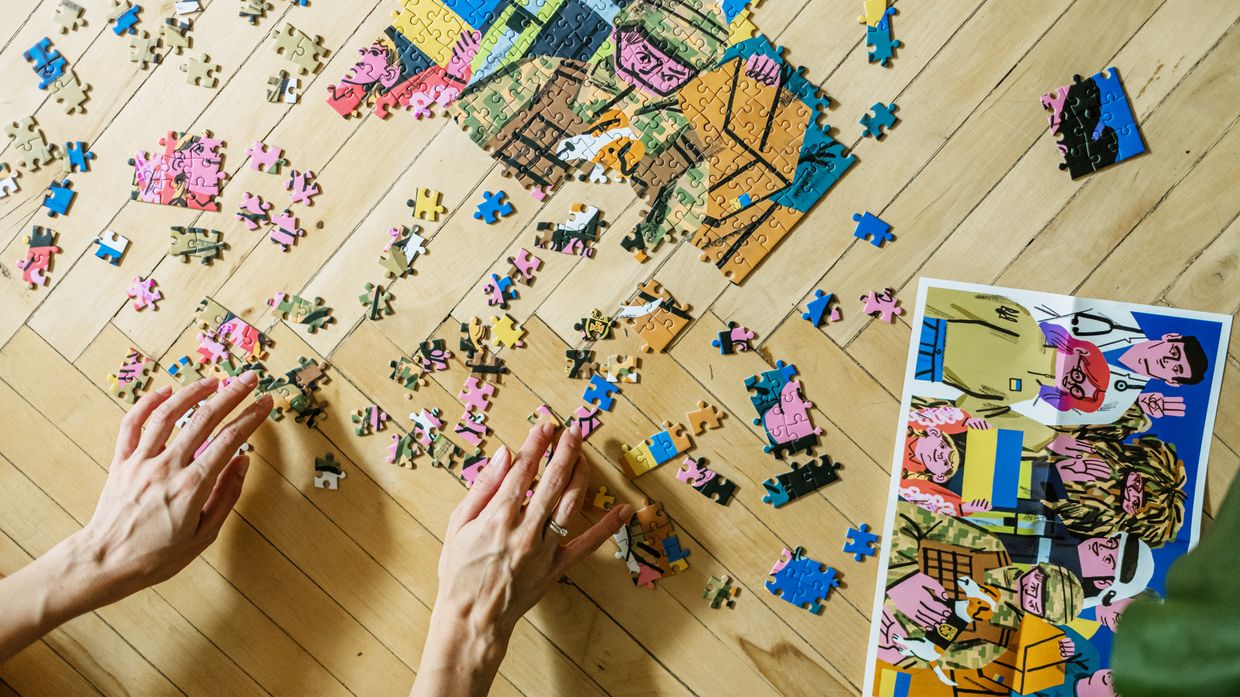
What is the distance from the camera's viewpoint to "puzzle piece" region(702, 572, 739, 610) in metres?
1.86

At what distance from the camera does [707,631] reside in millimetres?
1869

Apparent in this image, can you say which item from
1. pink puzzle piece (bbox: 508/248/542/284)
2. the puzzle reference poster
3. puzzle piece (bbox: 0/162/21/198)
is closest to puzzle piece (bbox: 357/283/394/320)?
pink puzzle piece (bbox: 508/248/542/284)

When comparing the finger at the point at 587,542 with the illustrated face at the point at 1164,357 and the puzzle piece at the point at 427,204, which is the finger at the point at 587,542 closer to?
the puzzle piece at the point at 427,204

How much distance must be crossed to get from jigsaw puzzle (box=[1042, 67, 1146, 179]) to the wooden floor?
3 centimetres

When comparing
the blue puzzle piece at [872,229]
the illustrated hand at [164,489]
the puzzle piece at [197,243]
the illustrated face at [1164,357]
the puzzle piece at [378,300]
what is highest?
the illustrated face at [1164,357]

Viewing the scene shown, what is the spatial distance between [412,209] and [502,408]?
1.60ft

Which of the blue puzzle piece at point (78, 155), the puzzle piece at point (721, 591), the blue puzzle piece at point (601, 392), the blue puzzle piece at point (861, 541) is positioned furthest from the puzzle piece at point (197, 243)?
the blue puzzle piece at point (861, 541)

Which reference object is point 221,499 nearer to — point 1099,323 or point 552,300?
point 552,300

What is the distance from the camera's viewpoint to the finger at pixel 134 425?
184 centimetres

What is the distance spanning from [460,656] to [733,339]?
2.92ft

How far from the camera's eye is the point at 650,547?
→ 1.86 metres

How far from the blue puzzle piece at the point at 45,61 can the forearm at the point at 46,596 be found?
1042mm

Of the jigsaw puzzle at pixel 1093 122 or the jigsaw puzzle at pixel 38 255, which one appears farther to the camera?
the jigsaw puzzle at pixel 38 255

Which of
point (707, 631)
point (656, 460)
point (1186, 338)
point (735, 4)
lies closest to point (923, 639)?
point (707, 631)
